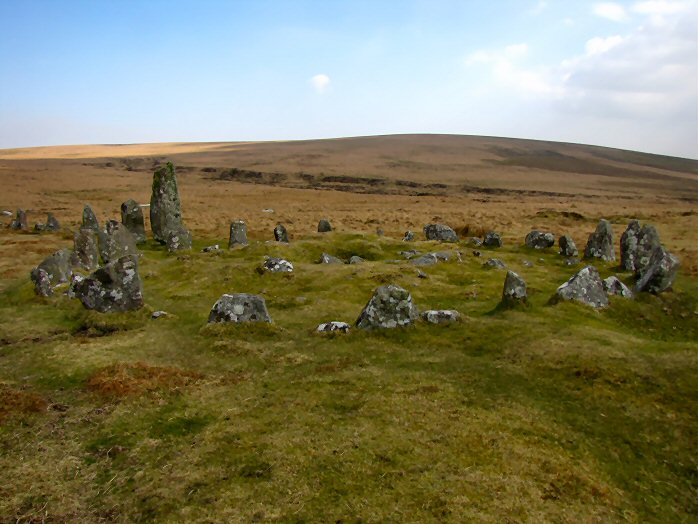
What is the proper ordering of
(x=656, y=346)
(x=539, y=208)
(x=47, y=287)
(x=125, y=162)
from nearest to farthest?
1. (x=656, y=346)
2. (x=47, y=287)
3. (x=539, y=208)
4. (x=125, y=162)

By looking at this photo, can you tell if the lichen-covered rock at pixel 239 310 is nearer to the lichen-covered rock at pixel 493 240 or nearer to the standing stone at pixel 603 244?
the lichen-covered rock at pixel 493 240

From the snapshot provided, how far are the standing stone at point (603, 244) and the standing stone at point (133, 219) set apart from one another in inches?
1119

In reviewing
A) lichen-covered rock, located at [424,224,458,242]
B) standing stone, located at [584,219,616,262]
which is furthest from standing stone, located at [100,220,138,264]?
standing stone, located at [584,219,616,262]

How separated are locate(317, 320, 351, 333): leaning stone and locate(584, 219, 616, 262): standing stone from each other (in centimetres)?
1977

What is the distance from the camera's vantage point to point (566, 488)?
8.81 m

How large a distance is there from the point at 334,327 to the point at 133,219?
22.6m

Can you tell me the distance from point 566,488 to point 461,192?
298 ft

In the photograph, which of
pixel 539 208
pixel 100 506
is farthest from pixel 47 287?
pixel 539 208

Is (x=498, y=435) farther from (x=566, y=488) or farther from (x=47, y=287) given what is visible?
(x=47, y=287)

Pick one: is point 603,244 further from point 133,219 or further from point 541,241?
point 133,219

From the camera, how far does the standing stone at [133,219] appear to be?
33969 mm

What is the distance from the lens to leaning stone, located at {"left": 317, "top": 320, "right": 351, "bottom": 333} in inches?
671

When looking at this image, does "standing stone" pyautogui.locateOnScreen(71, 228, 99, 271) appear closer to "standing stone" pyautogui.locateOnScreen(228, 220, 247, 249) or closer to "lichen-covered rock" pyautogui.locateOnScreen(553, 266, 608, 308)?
"standing stone" pyautogui.locateOnScreen(228, 220, 247, 249)

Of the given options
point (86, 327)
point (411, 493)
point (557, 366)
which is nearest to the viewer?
point (411, 493)
